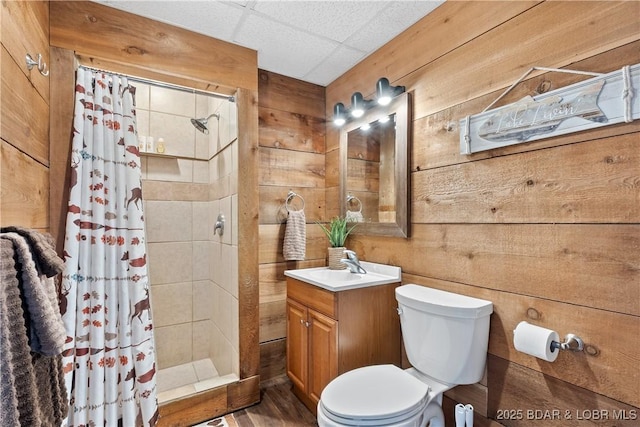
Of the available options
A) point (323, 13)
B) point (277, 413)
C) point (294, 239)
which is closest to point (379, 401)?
point (277, 413)

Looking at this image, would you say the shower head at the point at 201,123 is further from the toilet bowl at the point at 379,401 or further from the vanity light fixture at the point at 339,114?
the toilet bowl at the point at 379,401

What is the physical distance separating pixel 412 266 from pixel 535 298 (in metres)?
0.64

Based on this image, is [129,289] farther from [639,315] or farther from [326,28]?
[639,315]

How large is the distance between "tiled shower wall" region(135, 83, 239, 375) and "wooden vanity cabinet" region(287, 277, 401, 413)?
24.5 inches

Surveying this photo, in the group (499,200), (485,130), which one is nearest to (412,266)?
(499,200)

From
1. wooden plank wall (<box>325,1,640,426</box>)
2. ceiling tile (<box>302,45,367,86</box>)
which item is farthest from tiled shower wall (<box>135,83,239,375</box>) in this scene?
wooden plank wall (<box>325,1,640,426</box>)

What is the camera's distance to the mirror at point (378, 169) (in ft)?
5.94

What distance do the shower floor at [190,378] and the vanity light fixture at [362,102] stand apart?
1.94 m

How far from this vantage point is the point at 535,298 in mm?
1229

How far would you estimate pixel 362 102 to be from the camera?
2061 mm

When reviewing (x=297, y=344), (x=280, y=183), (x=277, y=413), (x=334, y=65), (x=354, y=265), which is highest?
(x=334, y=65)

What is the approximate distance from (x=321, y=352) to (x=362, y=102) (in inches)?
63.3

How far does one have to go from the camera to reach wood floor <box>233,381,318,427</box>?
→ 1.80 metres

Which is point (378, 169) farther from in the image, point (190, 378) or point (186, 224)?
point (190, 378)
